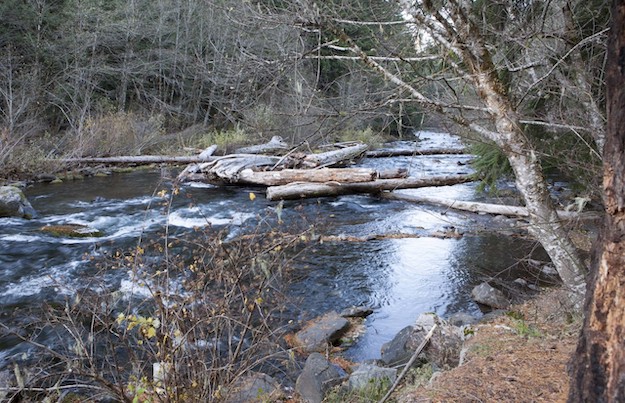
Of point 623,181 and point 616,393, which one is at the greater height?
point 623,181

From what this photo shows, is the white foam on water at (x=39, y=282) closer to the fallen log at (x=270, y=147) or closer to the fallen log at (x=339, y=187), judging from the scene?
the fallen log at (x=339, y=187)

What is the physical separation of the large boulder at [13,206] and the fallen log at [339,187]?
17.7 ft

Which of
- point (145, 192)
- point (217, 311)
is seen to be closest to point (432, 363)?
point (217, 311)

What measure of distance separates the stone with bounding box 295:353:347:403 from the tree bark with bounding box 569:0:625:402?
8.75 feet

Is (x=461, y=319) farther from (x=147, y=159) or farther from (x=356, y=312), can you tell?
(x=147, y=159)

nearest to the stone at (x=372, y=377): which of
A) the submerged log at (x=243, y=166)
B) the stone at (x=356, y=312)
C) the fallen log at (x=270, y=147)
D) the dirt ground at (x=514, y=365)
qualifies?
the dirt ground at (x=514, y=365)

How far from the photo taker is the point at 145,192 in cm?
1365

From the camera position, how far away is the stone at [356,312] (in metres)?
6.29

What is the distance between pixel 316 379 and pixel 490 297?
126 inches

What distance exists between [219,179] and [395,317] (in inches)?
373

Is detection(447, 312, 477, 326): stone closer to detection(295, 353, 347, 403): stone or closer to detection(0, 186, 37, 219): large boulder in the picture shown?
detection(295, 353, 347, 403): stone

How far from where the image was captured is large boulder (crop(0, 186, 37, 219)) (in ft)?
34.1

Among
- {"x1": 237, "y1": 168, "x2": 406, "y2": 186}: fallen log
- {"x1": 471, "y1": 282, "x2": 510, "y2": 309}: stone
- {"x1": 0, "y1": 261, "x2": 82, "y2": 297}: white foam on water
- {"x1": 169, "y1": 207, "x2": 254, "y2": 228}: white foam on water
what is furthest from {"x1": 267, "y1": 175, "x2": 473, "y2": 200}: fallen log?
{"x1": 471, "y1": 282, "x2": 510, "y2": 309}: stone

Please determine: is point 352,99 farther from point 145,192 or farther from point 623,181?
point 145,192
